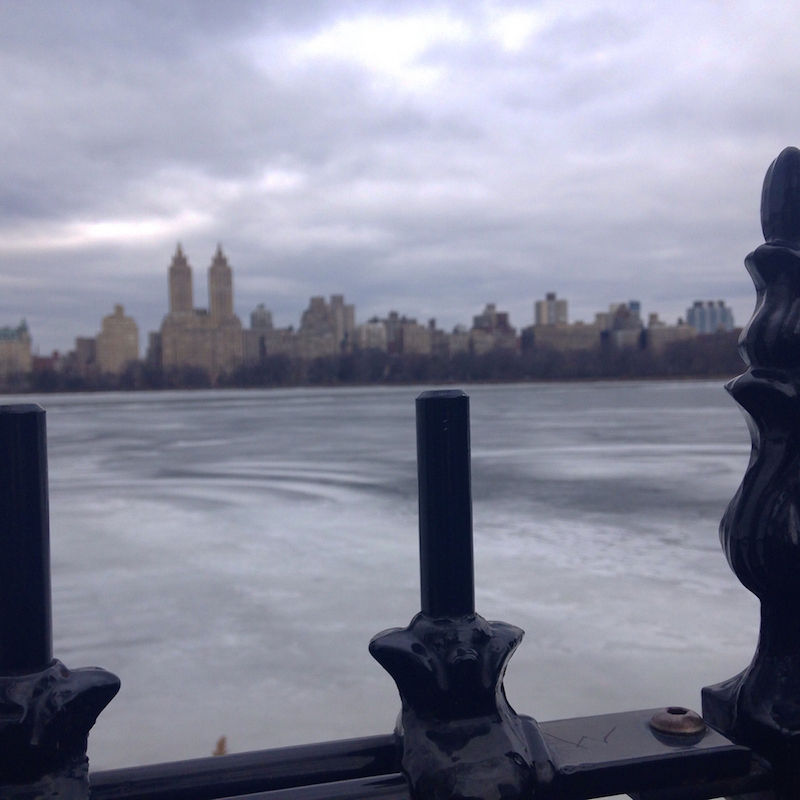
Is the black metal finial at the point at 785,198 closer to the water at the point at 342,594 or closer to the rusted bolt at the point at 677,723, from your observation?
the rusted bolt at the point at 677,723

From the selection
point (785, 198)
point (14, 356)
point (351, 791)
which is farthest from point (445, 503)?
point (14, 356)

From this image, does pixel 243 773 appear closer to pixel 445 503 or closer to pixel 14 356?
pixel 445 503

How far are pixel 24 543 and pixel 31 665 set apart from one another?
5.6 inches

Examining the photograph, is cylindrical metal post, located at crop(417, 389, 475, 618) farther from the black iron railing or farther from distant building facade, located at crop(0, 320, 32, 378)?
distant building facade, located at crop(0, 320, 32, 378)

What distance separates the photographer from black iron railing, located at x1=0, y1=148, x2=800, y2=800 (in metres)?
0.88

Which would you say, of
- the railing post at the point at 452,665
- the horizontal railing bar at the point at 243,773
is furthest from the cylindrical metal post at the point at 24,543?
the railing post at the point at 452,665

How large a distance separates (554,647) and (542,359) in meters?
94.8

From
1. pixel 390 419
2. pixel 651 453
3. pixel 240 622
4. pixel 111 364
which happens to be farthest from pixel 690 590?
pixel 111 364

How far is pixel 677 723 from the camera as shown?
→ 110cm

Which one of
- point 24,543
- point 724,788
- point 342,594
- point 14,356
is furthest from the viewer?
point 14,356

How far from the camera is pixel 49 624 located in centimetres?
91

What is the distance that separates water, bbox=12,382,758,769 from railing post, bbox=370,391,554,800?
204 centimetres

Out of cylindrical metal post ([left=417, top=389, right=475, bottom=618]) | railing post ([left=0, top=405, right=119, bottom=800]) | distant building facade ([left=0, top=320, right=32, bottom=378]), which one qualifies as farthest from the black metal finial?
distant building facade ([left=0, top=320, right=32, bottom=378])

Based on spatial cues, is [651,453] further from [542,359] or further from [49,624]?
[542,359]
